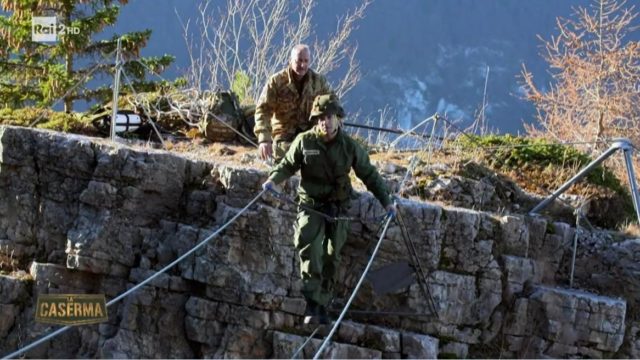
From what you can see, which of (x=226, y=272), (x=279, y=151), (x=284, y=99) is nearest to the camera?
(x=226, y=272)

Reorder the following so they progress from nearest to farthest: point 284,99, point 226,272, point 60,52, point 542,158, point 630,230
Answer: point 226,272 < point 284,99 < point 630,230 < point 542,158 < point 60,52

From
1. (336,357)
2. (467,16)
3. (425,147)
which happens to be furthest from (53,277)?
(467,16)

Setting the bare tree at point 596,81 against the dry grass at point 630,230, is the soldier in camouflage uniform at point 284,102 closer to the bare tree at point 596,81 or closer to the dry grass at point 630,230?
the dry grass at point 630,230

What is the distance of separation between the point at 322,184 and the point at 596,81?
2062cm

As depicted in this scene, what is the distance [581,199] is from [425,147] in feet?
7.51

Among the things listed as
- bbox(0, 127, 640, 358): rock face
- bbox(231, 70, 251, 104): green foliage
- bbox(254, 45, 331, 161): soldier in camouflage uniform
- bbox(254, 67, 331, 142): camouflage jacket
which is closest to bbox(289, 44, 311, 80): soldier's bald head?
bbox(254, 45, 331, 161): soldier in camouflage uniform

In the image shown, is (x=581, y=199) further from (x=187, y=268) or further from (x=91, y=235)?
(x=91, y=235)

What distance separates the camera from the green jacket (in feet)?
27.0

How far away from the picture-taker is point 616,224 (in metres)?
12.6

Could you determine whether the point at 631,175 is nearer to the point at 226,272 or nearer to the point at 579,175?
the point at 579,175

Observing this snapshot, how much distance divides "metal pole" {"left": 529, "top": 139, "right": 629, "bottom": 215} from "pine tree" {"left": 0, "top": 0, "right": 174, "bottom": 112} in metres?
12.1

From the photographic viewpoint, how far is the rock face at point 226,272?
9484 millimetres

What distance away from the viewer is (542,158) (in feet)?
44.7

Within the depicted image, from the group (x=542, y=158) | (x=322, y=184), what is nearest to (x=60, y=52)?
(x=542, y=158)
